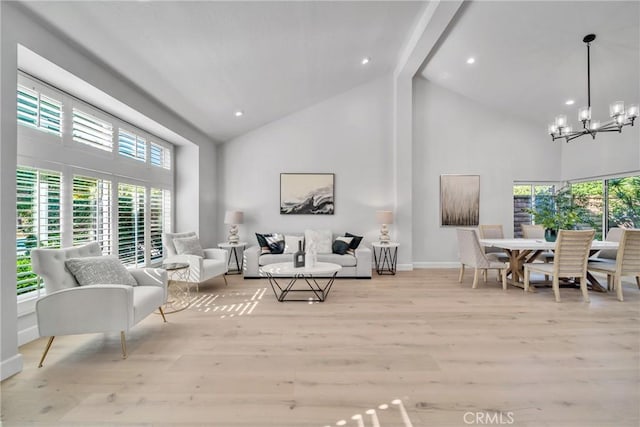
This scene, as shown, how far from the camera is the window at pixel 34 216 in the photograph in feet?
8.08

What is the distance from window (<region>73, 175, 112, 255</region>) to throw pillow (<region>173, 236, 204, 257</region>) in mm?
817

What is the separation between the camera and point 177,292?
13.7 feet

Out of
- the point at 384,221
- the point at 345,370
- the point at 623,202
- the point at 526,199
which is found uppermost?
the point at 526,199

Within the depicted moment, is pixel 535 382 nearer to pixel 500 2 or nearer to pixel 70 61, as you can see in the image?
pixel 500 2

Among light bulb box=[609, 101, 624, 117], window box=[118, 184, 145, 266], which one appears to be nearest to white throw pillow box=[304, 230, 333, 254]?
window box=[118, 184, 145, 266]

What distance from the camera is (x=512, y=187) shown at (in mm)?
6031

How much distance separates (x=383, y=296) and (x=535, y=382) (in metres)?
2.09

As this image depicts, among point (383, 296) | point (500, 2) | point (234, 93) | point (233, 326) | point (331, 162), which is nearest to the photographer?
point (233, 326)

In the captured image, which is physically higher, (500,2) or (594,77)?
(500,2)

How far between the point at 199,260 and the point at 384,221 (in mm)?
3241

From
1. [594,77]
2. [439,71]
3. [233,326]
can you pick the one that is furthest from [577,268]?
[233,326]

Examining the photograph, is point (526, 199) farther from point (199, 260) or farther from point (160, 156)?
point (160, 156)

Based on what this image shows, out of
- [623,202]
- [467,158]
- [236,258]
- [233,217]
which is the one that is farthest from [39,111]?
[623,202]

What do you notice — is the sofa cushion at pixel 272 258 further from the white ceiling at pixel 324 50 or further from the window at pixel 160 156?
the white ceiling at pixel 324 50
